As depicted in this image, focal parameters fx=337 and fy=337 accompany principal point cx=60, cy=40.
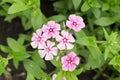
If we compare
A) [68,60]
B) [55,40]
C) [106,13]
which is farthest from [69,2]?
[68,60]

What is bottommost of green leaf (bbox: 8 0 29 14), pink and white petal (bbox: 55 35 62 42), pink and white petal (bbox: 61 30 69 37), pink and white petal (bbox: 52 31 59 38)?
pink and white petal (bbox: 55 35 62 42)

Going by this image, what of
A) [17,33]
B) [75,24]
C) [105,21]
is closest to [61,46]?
[75,24]

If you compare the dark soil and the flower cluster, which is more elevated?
the flower cluster

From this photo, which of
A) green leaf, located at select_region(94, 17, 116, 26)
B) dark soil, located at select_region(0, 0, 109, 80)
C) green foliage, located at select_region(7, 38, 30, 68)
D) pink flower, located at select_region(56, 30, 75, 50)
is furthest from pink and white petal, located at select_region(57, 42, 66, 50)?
dark soil, located at select_region(0, 0, 109, 80)

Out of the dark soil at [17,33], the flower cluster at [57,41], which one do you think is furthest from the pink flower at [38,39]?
the dark soil at [17,33]

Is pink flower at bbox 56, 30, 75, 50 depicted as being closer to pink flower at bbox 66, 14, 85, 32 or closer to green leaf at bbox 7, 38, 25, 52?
pink flower at bbox 66, 14, 85, 32

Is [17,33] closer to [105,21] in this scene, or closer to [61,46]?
[105,21]

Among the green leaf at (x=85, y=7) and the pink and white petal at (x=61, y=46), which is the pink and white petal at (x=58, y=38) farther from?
the green leaf at (x=85, y=7)
